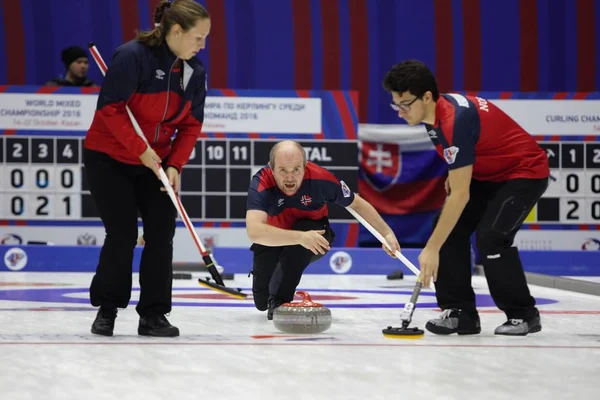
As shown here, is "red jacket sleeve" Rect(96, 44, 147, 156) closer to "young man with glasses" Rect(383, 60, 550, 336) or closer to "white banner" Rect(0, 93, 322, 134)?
"young man with glasses" Rect(383, 60, 550, 336)

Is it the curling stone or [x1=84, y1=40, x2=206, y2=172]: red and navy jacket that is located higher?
[x1=84, y1=40, x2=206, y2=172]: red and navy jacket

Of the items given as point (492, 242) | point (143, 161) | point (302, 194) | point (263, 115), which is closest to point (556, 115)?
point (263, 115)

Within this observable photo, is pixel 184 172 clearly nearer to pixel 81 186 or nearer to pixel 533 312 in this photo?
pixel 81 186

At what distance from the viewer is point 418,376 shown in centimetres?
240

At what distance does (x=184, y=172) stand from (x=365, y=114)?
2477mm

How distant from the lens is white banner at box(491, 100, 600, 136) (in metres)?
9.19

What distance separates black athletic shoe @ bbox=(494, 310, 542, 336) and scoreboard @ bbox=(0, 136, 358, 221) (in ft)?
17.4

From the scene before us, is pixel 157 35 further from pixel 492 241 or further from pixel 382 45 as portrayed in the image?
pixel 382 45

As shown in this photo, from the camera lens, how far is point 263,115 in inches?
351

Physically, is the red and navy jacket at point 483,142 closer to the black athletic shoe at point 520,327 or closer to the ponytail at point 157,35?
the black athletic shoe at point 520,327

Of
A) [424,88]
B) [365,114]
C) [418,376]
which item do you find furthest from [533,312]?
[365,114]

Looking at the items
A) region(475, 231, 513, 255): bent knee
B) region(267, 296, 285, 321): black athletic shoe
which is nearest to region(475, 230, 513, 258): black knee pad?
region(475, 231, 513, 255): bent knee

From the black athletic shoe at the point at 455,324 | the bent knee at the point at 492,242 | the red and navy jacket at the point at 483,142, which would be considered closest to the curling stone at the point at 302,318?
the black athletic shoe at the point at 455,324

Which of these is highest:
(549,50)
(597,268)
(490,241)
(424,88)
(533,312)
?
(549,50)
